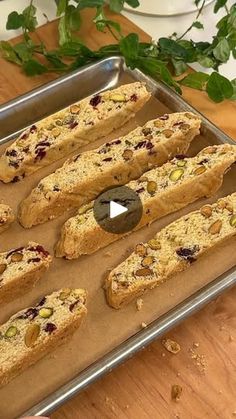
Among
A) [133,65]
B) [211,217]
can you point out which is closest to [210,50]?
[133,65]

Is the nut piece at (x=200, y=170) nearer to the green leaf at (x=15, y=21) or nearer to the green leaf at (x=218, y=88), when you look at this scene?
the green leaf at (x=218, y=88)

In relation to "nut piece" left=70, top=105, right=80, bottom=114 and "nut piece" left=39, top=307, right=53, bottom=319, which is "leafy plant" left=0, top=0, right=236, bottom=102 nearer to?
"nut piece" left=70, top=105, right=80, bottom=114

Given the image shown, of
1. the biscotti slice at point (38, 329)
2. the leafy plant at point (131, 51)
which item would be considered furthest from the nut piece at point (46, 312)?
the leafy plant at point (131, 51)

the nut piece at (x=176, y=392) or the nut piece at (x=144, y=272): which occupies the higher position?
the nut piece at (x=144, y=272)

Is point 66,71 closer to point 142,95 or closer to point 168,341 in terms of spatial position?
point 142,95

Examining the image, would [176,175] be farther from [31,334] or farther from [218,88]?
[31,334]
